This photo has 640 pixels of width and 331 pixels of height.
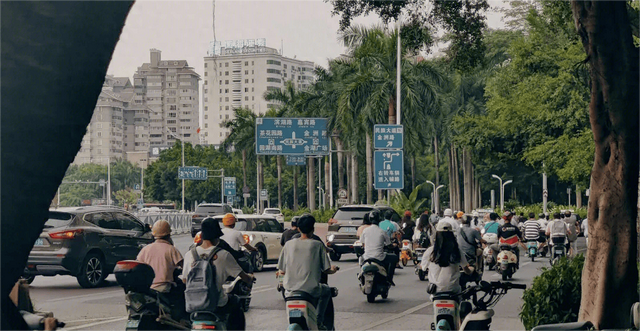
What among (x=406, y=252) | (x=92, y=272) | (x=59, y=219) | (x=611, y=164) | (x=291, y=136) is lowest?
(x=406, y=252)

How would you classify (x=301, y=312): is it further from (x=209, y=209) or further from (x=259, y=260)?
(x=209, y=209)

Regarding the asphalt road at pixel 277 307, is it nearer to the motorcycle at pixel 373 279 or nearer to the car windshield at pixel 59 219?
the motorcycle at pixel 373 279

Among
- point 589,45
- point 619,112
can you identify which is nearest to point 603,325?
point 619,112

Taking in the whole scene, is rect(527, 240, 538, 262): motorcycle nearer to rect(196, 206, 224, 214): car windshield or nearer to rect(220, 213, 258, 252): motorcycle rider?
rect(220, 213, 258, 252): motorcycle rider

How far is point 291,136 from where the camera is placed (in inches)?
2119

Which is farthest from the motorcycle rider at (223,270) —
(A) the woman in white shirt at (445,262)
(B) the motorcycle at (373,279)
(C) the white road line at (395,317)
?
(B) the motorcycle at (373,279)

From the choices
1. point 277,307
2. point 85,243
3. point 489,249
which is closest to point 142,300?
point 277,307

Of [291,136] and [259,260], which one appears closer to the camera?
[259,260]

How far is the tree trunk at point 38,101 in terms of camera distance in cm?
319

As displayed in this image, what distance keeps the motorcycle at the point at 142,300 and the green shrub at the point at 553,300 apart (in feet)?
14.5

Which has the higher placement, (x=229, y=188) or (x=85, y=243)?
(x=229, y=188)

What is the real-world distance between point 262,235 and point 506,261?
6641mm

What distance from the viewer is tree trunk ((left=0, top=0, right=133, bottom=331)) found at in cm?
319

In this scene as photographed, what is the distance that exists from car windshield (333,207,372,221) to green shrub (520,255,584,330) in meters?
20.2
